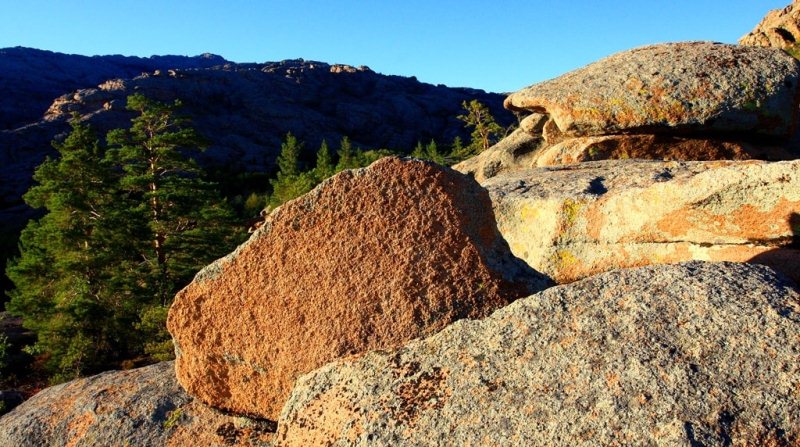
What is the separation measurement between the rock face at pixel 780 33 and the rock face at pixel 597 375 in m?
25.0

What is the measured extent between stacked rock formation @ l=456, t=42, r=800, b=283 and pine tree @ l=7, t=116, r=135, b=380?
18.4m

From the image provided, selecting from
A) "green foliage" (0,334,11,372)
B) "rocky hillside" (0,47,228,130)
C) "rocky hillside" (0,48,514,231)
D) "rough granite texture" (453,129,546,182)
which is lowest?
"green foliage" (0,334,11,372)

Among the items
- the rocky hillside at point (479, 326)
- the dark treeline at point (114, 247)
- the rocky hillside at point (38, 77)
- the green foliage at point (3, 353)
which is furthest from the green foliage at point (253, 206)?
the rocky hillside at point (38, 77)

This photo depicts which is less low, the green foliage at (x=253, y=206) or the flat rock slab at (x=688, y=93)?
the flat rock slab at (x=688, y=93)

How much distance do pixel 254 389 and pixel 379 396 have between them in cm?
197

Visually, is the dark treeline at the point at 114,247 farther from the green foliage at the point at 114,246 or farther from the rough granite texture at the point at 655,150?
the rough granite texture at the point at 655,150

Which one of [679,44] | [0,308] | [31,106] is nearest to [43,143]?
[31,106]

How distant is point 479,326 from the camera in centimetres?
425

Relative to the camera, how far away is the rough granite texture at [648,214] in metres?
6.39

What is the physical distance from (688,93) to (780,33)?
18600 mm

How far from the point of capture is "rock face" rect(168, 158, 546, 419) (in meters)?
4.84

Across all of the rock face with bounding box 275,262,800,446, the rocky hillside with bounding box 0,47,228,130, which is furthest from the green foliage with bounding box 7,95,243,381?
the rocky hillside with bounding box 0,47,228,130

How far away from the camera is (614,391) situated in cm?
332

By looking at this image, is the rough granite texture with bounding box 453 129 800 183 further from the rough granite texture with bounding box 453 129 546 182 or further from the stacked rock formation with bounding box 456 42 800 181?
the rough granite texture with bounding box 453 129 546 182
